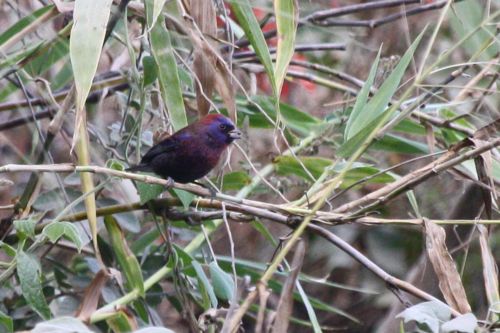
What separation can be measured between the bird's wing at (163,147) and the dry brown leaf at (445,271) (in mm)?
1180

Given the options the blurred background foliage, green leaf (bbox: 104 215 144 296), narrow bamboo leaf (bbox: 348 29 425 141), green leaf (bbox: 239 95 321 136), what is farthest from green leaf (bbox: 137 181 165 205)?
green leaf (bbox: 239 95 321 136)

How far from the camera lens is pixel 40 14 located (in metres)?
2.50

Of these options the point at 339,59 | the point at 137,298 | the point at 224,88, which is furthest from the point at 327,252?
the point at 224,88

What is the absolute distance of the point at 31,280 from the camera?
7.25 feet

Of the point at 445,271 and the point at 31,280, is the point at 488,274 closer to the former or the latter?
the point at 445,271

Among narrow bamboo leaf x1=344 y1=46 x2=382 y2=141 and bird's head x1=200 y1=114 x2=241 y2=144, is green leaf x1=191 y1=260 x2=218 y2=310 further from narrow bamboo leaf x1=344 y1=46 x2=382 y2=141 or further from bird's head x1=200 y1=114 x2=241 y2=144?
bird's head x1=200 y1=114 x2=241 y2=144

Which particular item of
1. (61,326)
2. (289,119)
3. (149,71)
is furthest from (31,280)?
(289,119)

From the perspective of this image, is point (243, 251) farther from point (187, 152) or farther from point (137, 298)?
point (137, 298)

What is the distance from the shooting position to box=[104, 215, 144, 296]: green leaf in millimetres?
2535

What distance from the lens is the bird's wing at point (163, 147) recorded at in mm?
2971

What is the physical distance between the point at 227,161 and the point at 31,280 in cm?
65

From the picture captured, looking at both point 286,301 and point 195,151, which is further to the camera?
point 195,151

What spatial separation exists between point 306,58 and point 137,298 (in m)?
2.20

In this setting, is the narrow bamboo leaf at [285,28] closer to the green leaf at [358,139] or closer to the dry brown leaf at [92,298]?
the green leaf at [358,139]
